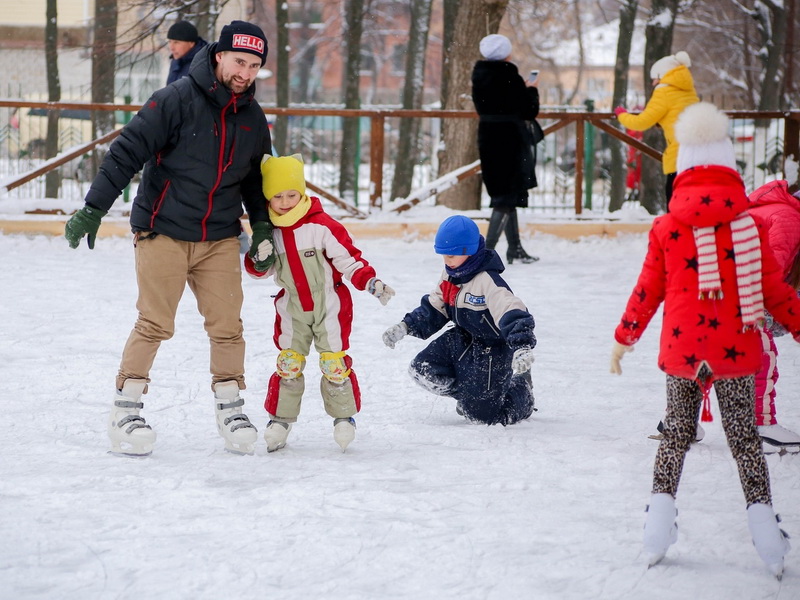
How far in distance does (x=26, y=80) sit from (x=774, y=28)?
848 inches

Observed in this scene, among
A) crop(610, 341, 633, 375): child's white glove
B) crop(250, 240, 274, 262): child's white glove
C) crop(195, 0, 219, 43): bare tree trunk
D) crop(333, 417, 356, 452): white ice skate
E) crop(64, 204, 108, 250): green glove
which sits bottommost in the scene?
crop(333, 417, 356, 452): white ice skate

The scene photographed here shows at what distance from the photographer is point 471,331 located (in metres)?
4.30

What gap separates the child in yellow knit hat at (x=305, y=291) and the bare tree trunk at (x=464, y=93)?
760cm

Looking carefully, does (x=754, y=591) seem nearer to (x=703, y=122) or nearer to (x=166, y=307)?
(x=703, y=122)

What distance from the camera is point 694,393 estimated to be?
299cm

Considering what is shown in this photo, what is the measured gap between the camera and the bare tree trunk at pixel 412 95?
15.2 m

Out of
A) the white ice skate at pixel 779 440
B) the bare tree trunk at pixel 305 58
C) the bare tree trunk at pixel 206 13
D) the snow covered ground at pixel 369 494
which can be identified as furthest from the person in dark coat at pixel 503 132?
the bare tree trunk at pixel 305 58

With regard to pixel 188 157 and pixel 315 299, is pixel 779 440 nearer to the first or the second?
pixel 315 299

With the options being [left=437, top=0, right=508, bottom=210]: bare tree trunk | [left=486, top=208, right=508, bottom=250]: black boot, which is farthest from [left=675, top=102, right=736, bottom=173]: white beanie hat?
[left=437, top=0, right=508, bottom=210]: bare tree trunk

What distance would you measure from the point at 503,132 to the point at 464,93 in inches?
134

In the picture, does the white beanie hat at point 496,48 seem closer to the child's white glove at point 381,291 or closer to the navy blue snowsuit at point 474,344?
the navy blue snowsuit at point 474,344

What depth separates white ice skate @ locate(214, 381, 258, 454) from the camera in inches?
154

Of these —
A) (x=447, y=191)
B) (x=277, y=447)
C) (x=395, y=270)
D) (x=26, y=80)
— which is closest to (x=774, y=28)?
(x=447, y=191)

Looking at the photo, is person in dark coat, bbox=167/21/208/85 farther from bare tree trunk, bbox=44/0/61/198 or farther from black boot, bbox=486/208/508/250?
bare tree trunk, bbox=44/0/61/198
